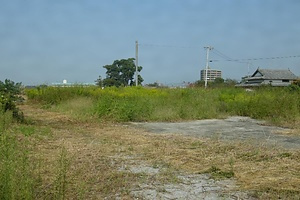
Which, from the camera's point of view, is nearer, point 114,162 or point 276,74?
point 114,162

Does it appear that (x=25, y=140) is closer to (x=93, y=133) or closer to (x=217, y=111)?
(x=93, y=133)

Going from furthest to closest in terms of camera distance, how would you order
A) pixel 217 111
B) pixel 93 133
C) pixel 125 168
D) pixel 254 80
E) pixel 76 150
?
pixel 254 80 → pixel 217 111 → pixel 93 133 → pixel 76 150 → pixel 125 168

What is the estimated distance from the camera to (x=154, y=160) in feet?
15.8

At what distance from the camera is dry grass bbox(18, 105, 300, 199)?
3.42 meters

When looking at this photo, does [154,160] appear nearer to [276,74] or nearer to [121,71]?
[121,71]

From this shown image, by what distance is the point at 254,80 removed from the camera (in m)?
44.8

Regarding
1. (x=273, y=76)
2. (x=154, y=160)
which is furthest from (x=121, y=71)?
(x=154, y=160)

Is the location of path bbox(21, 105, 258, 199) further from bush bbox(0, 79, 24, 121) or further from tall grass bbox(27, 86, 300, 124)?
tall grass bbox(27, 86, 300, 124)

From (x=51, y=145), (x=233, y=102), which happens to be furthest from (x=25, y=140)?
(x=233, y=102)

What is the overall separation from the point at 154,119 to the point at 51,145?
18.8 ft

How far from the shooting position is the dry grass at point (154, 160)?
3.42 m

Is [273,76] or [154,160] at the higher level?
[273,76]

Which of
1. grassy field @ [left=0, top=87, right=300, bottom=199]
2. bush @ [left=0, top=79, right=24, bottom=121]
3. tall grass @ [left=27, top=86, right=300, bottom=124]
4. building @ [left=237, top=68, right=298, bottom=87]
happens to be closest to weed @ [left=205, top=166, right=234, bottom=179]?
grassy field @ [left=0, top=87, right=300, bottom=199]

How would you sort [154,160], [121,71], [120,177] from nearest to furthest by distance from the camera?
1. [120,177]
2. [154,160]
3. [121,71]
